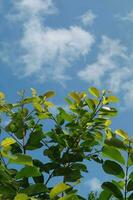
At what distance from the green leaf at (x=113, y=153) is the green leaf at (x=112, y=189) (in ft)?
0.45

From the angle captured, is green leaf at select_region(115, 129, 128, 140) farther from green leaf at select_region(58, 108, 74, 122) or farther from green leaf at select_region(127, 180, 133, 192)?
green leaf at select_region(58, 108, 74, 122)

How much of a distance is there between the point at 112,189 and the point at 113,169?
0.11 meters

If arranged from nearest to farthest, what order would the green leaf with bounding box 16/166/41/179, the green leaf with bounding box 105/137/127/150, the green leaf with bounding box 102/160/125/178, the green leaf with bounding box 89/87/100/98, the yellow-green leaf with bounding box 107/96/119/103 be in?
the green leaf with bounding box 16/166/41/179
the green leaf with bounding box 102/160/125/178
the green leaf with bounding box 105/137/127/150
the green leaf with bounding box 89/87/100/98
the yellow-green leaf with bounding box 107/96/119/103

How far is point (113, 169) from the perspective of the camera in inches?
102

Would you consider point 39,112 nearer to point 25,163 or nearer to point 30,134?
point 30,134

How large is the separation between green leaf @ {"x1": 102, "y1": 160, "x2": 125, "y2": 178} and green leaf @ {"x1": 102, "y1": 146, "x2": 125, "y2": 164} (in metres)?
0.04

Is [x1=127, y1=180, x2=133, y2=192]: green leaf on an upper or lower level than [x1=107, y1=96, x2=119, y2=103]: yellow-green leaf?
lower

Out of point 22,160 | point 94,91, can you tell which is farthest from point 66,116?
point 22,160

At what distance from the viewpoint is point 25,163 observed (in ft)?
7.64

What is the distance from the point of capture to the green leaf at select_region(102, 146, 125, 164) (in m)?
2.55

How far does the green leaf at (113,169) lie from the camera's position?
2.58 meters

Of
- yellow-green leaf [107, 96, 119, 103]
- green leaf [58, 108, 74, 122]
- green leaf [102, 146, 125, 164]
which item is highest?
yellow-green leaf [107, 96, 119, 103]

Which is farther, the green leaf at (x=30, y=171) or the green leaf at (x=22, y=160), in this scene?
the green leaf at (x=30, y=171)

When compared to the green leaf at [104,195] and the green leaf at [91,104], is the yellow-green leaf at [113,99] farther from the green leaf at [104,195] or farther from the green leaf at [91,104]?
the green leaf at [104,195]
